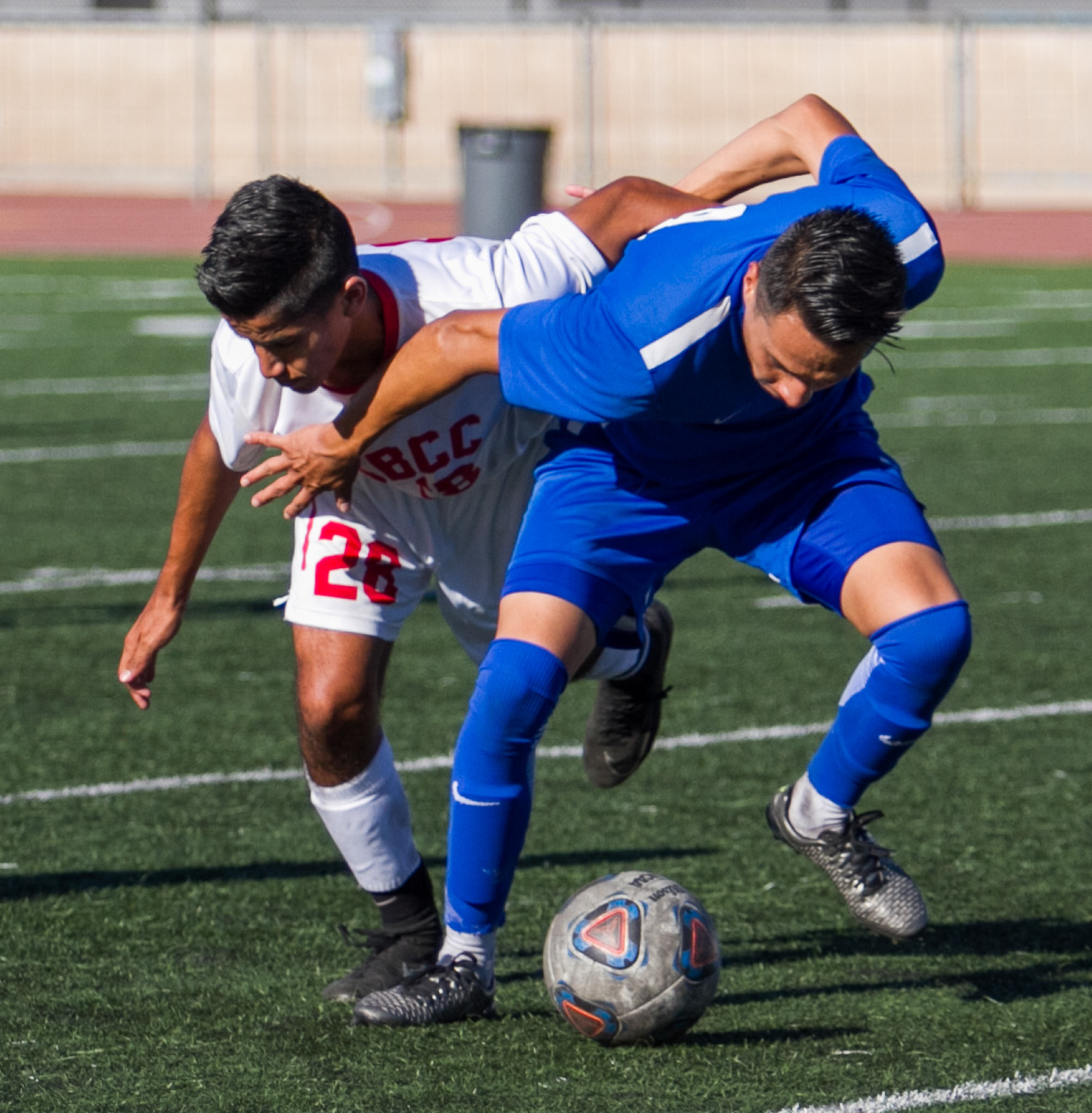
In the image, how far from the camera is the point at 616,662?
512cm

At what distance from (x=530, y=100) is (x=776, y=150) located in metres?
31.8

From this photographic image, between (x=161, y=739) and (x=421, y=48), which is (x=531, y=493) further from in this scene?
Answer: (x=421, y=48)

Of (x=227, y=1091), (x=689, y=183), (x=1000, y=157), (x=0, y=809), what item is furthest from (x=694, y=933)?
(x=1000, y=157)

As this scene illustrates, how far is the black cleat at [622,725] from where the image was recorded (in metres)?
5.43

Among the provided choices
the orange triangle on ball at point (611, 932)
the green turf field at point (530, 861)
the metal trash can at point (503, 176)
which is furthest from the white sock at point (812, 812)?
the metal trash can at point (503, 176)

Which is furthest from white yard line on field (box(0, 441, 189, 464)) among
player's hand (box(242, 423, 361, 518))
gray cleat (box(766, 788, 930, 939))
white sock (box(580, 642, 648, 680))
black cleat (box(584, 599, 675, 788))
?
gray cleat (box(766, 788, 930, 939))

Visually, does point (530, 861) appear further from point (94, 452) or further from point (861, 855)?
point (94, 452)

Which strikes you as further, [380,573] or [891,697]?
[380,573]

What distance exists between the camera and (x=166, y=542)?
9992mm

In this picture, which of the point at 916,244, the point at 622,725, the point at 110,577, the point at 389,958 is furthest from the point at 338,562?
the point at 110,577

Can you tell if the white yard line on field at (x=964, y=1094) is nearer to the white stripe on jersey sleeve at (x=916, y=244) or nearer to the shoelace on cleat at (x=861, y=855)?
the shoelace on cleat at (x=861, y=855)

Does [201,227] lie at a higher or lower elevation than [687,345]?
lower

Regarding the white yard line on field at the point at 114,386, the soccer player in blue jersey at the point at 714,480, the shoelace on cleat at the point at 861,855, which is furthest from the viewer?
the white yard line on field at the point at 114,386

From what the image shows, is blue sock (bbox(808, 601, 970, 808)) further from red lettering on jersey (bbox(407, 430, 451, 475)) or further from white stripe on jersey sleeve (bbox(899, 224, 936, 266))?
red lettering on jersey (bbox(407, 430, 451, 475))
